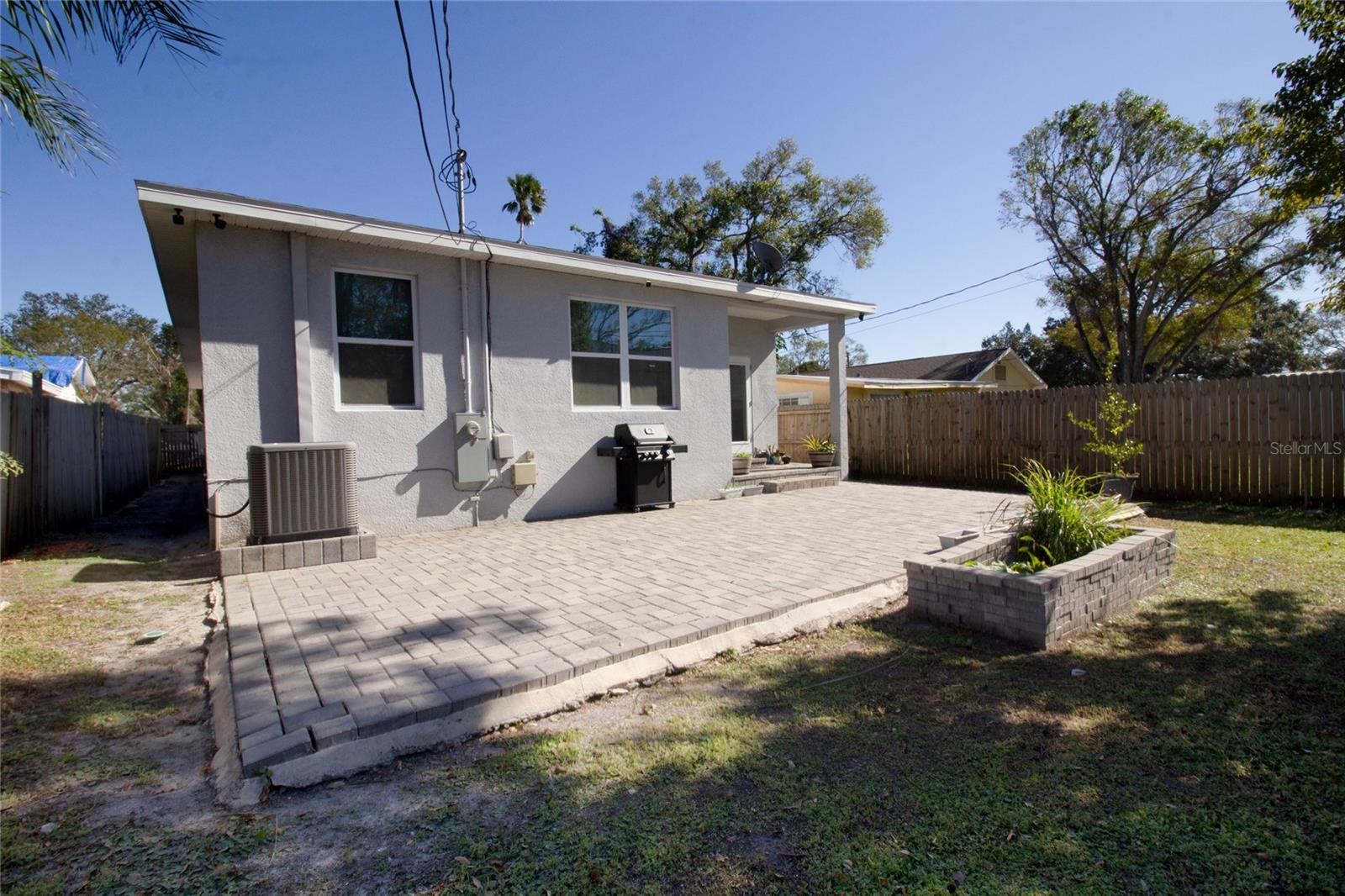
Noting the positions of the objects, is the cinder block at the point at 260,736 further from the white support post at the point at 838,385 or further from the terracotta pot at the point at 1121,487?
the white support post at the point at 838,385

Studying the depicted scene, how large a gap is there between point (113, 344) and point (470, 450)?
36358 mm

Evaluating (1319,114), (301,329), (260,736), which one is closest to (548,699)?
(260,736)

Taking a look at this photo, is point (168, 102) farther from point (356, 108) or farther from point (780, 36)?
point (780, 36)

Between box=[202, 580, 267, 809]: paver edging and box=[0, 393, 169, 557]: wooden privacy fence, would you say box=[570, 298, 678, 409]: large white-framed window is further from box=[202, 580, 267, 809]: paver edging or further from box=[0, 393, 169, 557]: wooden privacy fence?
box=[0, 393, 169, 557]: wooden privacy fence

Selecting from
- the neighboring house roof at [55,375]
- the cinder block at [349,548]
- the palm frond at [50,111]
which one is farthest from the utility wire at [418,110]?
the neighboring house roof at [55,375]

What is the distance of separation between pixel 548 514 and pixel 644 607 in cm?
459

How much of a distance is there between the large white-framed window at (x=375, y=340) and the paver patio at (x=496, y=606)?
1.73 metres

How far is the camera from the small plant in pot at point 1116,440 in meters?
8.81

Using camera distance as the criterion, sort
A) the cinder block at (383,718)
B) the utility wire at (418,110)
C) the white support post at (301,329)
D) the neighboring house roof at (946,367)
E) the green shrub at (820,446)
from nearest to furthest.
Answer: the cinder block at (383,718) < the utility wire at (418,110) < the white support post at (301,329) < the green shrub at (820,446) < the neighboring house roof at (946,367)

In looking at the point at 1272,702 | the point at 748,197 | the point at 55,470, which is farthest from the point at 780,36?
the point at 748,197

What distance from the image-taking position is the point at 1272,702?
291 cm

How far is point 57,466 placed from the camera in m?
7.74

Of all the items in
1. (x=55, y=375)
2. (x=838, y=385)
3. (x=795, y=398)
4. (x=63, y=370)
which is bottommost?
(x=838, y=385)

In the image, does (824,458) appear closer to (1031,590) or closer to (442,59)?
(1031,590)
